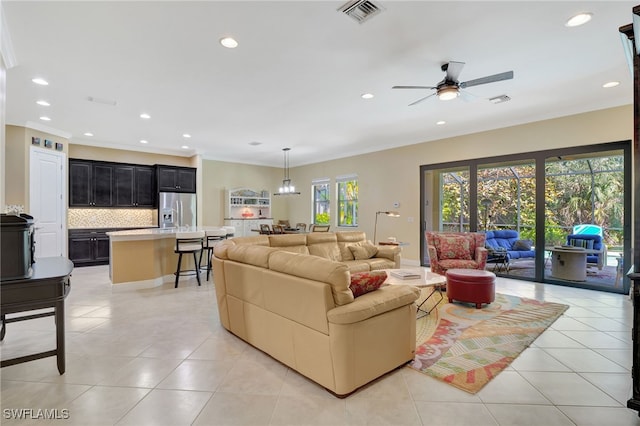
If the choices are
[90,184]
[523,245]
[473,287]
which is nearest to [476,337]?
[473,287]

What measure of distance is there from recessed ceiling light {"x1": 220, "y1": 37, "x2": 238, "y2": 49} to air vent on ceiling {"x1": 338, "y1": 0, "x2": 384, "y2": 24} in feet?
3.75

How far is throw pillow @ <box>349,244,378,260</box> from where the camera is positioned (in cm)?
534

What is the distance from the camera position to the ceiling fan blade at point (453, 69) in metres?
3.21

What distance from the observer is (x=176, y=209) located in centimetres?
829

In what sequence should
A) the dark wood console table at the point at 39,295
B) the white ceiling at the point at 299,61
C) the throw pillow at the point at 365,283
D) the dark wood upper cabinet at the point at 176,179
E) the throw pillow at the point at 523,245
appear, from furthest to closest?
the dark wood upper cabinet at the point at 176,179 → the throw pillow at the point at 523,245 → the white ceiling at the point at 299,61 → the throw pillow at the point at 365,283 → the dark wood console table at the point at 39,295

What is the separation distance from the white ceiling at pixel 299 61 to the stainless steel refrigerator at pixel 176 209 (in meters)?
2.53

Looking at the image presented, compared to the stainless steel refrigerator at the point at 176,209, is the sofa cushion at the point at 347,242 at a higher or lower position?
lower

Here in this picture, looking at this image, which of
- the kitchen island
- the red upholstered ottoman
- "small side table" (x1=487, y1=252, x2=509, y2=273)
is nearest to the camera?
the red upholstered ottoman

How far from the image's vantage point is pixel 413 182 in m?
7.32

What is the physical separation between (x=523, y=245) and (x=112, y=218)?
9.94 m

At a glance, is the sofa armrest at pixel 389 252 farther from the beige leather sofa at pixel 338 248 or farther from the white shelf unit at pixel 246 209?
the white shelf unit at pixel 246 209

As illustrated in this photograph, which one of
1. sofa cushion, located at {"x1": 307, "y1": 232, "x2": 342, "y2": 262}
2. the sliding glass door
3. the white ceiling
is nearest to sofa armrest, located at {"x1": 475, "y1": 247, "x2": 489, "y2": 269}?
the sliding glass door

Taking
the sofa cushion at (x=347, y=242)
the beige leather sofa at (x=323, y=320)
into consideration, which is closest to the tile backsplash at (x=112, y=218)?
the sofa cushion at (x=347, y=242)

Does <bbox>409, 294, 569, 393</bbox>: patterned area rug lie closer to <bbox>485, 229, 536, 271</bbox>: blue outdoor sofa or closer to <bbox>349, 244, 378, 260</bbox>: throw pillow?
<bbox>349, 244, 378, 260</bbox>: throw pillow
